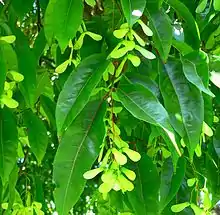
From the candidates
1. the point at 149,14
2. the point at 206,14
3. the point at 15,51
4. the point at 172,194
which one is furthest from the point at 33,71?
the point at 206,14

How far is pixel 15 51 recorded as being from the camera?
81cm

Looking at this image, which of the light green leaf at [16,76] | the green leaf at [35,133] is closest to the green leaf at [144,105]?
the light green leaf at [16,76]

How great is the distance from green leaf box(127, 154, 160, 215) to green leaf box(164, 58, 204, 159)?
0.16m

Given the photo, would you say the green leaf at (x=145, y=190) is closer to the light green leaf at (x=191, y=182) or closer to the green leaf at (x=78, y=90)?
the light green leaf at (x=191, y=182)

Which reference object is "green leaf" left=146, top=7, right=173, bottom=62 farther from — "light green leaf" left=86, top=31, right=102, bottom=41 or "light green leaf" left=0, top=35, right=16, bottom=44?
"light green leaf" left=0, top=35, right=16, bottom=44

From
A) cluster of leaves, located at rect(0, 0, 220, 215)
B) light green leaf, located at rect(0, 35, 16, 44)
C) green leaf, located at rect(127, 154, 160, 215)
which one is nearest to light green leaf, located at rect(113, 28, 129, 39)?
cluster of leaves, located at rect(0, 0, 220, 215)

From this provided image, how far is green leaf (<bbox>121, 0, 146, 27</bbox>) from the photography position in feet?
2.26

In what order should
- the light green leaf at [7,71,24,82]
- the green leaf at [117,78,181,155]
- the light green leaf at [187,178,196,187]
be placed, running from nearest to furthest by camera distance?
the green leaf at [117,78,181,155] → the light green leaf at [7,71,24,82] → the light green leaf at [187,178,196,187]

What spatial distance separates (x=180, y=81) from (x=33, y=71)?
0.70 feet

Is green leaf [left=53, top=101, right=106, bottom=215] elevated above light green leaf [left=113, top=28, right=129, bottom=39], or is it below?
below

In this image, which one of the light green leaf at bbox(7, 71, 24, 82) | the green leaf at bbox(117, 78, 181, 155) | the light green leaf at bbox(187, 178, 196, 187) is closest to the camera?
the green leaf at bbox(117, 78, 181, 155)

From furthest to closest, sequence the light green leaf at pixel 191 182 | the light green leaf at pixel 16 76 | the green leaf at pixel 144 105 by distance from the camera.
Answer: the light green leaf at pixel 191 182 < the light green leaf at pixel 16 76 < the green leaf at pixel 144 105

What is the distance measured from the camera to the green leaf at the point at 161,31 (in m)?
0.76

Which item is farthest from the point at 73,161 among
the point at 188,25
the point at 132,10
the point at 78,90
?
the point at 188,25
